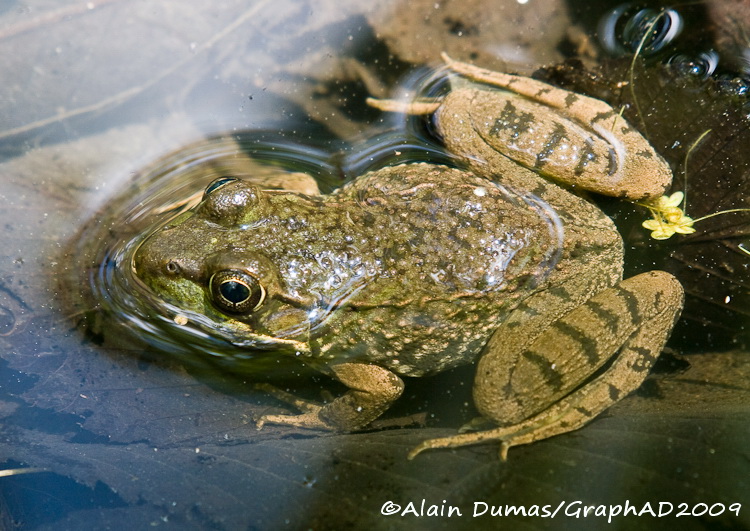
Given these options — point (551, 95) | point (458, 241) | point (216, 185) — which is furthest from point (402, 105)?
point (216, 185)

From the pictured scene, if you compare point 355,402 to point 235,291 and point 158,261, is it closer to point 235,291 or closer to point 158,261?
point 235,291

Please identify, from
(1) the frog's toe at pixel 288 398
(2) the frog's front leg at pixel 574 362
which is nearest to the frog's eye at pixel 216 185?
(1) the frog's toe at pixel 288 398

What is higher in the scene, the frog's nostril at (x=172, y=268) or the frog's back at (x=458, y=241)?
the frog's nostril at (x=172, y=268)

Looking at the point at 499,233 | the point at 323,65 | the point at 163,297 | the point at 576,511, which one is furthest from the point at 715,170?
the point at 163,297

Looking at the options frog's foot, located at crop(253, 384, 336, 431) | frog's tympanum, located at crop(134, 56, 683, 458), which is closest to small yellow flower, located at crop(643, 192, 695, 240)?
frog's tympanum, located at crop(134, 56, 683, 458)

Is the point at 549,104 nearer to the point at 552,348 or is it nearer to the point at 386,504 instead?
the point at 552,348

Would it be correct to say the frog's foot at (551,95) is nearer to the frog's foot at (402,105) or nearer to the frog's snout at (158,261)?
the frog's foot at (402,105)
